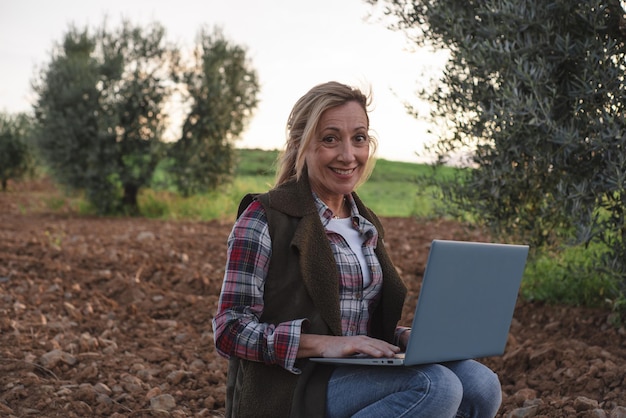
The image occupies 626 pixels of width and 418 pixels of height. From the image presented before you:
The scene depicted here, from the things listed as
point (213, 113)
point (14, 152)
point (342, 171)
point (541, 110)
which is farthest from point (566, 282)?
point (14, 152)

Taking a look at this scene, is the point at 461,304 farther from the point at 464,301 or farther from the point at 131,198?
the point at 131,198

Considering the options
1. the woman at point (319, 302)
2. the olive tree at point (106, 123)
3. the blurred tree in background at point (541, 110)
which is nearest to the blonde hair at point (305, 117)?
the woman at point (319, 302)

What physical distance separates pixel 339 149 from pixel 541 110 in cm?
252

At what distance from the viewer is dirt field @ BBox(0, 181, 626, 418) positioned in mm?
4133

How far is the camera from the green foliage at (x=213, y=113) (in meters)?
16.7

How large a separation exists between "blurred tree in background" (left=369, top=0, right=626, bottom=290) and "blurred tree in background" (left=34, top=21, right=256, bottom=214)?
38.3 ft

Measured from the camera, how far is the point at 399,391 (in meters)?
2.46

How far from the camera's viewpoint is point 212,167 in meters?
17.0

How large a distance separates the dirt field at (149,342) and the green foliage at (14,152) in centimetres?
1766

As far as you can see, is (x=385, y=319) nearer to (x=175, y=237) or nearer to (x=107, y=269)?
(x=107, y=269)

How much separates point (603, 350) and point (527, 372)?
641mm

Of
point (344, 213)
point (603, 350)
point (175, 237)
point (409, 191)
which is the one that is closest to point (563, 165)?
point (603, 350)

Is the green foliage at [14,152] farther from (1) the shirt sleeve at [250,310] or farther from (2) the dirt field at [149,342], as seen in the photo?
(1) the shirt sleeve at [250,310]

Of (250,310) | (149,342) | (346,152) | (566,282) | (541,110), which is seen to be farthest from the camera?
(566,282)
